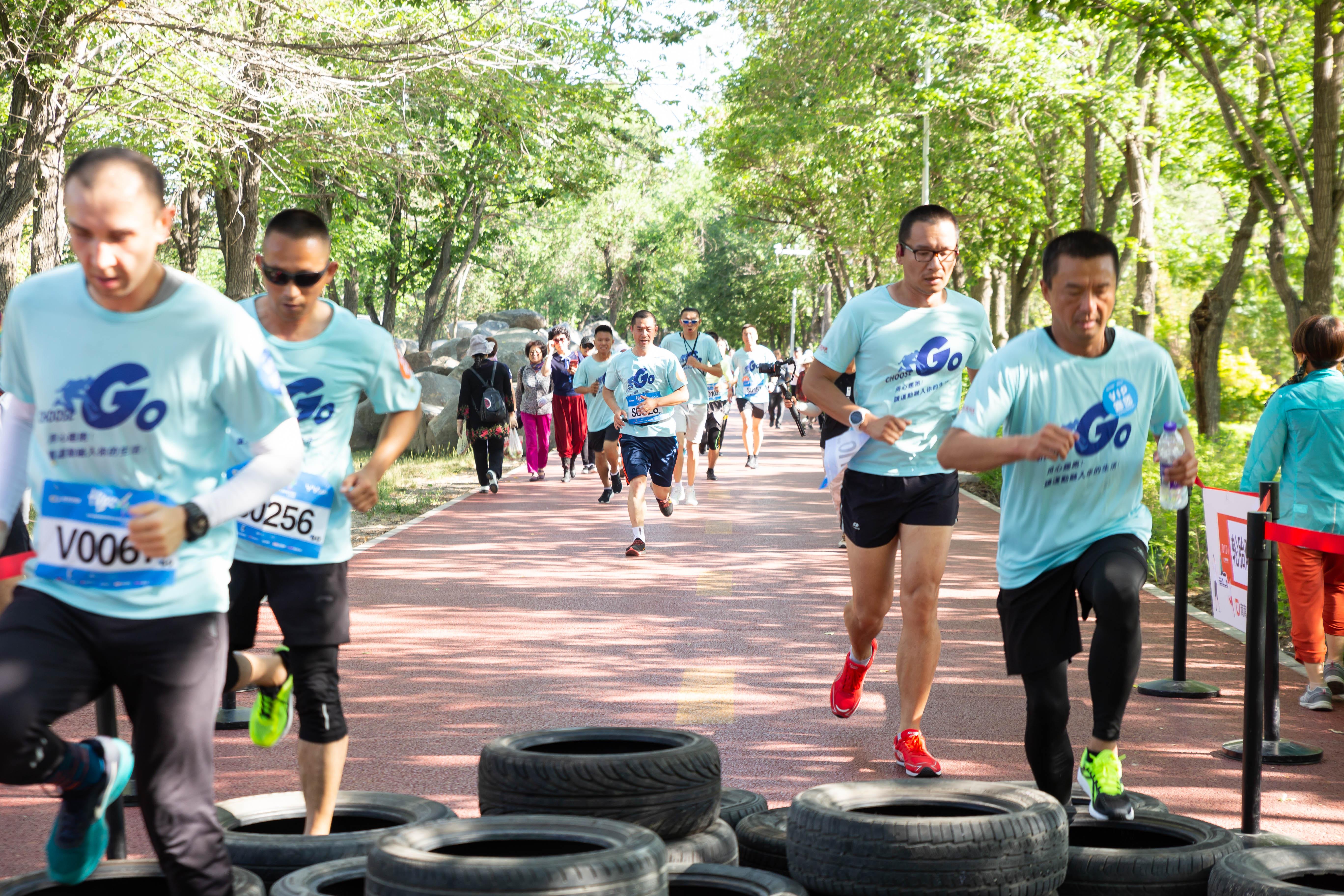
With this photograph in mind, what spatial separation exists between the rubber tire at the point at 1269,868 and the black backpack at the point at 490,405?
1528 cm

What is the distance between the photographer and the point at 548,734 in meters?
4.80

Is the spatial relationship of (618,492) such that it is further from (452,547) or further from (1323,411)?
(1323,411)

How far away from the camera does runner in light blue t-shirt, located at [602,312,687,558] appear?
12.9 metres

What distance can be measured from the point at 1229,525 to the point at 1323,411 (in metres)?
0.84

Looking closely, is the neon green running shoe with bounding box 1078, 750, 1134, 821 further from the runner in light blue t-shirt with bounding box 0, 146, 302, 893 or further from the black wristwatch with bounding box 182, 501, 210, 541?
the black wristwatch with bounding box 182, 501, 210, 541

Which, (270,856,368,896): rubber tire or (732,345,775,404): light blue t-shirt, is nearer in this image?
(270,856,368,896): rubber tire

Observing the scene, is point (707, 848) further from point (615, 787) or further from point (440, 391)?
point (440, 391)

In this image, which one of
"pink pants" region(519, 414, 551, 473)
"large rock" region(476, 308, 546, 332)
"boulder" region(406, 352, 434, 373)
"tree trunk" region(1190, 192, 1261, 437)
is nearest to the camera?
"tree trunk" region(1190, 192, 1261, 437)

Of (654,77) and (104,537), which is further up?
(654,77)

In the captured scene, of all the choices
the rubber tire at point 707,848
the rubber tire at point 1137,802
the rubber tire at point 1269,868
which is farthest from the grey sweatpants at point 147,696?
the rubber tire at point 1269,868

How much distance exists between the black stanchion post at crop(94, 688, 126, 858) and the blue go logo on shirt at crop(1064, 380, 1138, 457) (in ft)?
9.88

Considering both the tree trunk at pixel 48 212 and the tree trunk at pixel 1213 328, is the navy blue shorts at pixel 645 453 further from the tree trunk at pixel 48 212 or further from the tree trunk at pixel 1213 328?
the tree trunk at pixel 1213 328

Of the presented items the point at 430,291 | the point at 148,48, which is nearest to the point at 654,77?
the point at 148,48

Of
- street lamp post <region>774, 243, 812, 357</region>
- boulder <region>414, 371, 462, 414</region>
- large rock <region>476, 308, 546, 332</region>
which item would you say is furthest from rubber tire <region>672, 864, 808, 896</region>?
street lamp post <region>774, 243, 812, 357</region>
